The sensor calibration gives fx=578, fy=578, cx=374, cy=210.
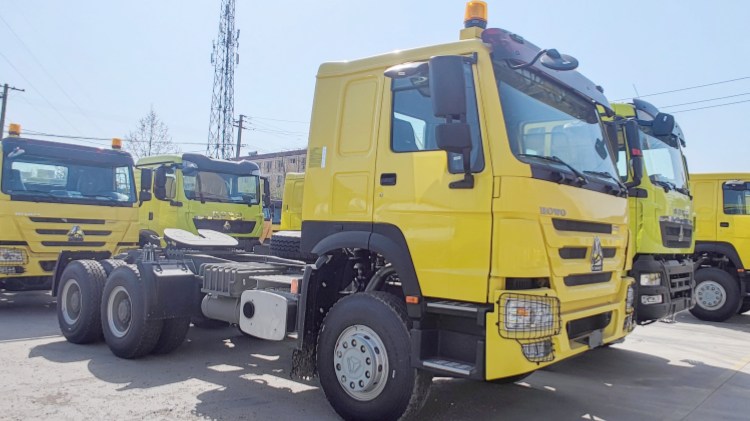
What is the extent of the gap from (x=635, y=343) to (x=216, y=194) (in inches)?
325

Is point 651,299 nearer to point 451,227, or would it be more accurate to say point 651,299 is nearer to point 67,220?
point 451,227

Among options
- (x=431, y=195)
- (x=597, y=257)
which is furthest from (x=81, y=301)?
(x=597, y=257)

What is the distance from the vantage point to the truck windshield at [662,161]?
23.8 feet

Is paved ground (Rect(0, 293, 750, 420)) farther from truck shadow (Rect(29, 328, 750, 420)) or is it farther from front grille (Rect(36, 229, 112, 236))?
front grille (Rect(36, 229, 112, 236))

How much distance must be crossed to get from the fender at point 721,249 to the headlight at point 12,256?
11.4 meters

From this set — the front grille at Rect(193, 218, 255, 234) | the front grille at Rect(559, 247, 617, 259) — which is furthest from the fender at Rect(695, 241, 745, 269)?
the front grille at Rect(193, 218, 255, 234)

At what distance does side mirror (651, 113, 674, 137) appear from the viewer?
739 cm

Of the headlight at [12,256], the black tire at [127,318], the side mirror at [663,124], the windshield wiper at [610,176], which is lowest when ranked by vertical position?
the black tire at [127,318]

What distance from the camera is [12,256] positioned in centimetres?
877

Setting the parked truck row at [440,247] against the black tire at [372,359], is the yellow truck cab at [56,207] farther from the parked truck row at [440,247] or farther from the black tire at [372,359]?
the black tire at [372,359]

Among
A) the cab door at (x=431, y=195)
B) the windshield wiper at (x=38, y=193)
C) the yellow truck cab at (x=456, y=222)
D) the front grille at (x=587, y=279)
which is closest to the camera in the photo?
the yellow truck cab at (x=456, y=222)

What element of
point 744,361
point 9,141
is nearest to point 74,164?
point 9,141

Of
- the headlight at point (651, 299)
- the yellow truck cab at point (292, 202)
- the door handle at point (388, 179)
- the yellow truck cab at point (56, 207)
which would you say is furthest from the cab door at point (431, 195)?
the yellow truck cab at point (292, 202)

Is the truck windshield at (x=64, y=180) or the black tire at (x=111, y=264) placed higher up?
the truck windshield at (x=64, y=180)
